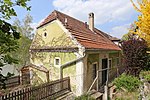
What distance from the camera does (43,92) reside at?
11.3 metres

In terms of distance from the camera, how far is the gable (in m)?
15.1

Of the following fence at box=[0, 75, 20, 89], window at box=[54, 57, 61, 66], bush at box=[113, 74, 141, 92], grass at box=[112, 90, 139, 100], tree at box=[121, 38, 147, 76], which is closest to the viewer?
grass at box=[112, 90, 139, 100]

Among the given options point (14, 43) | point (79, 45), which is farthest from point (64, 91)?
point (14, 43)

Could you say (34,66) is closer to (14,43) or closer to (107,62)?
(107,62)

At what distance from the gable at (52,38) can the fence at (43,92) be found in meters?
3.02

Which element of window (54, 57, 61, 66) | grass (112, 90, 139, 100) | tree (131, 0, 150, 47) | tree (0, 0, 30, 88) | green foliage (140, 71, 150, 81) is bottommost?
grass (112, 90, 139, 100)

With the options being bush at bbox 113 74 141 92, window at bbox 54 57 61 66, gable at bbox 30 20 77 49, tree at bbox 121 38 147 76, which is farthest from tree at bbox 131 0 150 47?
window at bbox 54 57 61 66

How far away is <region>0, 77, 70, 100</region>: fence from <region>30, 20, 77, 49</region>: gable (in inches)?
119

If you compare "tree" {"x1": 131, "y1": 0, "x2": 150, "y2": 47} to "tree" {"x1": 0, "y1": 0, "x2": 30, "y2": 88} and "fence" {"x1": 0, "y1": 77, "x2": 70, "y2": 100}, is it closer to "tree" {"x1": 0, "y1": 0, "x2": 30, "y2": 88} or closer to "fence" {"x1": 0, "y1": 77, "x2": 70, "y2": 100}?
"fence" {"x1": 0, "y1": 77, "x2": 70, "y2": 100}

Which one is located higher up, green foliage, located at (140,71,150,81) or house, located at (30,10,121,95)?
house, located at (30,10,121,95)

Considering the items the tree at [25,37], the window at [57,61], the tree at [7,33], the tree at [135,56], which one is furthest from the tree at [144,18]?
the tree at [25,37]

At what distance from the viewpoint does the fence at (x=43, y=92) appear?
916 centimetres

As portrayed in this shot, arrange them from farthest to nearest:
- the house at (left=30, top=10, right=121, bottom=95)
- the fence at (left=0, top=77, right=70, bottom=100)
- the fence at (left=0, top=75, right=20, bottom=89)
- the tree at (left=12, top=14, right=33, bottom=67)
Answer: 1. the tree at (left=12, top=14, right=33, bottom=67)
2. the fence at (left=0, top=75, right=20, bottom=89)
3. the house at (left=30, top=10, right=121, bottom=95)
4. the fence at (left=0, top=77, right=70, bottom=100)

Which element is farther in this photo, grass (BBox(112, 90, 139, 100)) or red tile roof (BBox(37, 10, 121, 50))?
red tile roof (BBox(37, 10, 121, 50))
